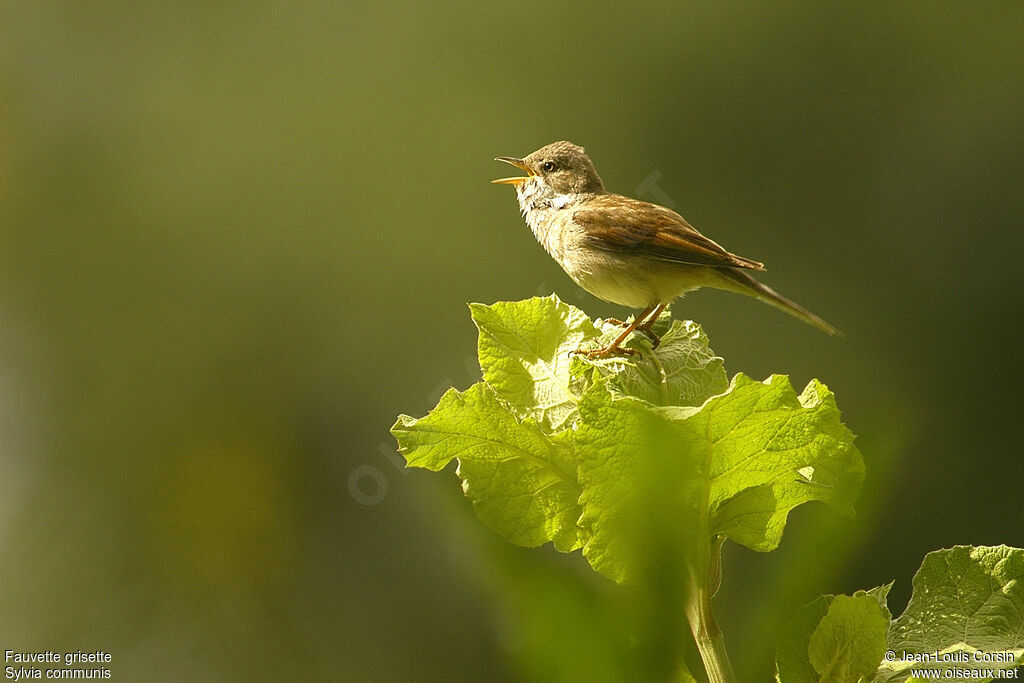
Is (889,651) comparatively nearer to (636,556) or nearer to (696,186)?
(636,556)

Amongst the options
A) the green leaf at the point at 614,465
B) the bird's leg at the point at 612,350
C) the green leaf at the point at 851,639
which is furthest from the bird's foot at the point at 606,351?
the green leaf at the point at 851,639

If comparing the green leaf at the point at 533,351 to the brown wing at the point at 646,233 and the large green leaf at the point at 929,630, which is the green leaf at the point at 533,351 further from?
the brown wing at the point at 646,233

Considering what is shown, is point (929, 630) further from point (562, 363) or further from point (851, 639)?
point (562, 363)

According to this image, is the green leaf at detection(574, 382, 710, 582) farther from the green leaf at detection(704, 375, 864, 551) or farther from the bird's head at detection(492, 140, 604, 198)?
the bird's head at detection(492, 140, 604, 198)

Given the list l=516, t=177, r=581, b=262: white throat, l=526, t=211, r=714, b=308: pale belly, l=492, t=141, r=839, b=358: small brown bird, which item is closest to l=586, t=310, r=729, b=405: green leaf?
l=492, t=141, r=839, b=358: small brown bird

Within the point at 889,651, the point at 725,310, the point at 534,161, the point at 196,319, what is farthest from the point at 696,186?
the point at 889,651

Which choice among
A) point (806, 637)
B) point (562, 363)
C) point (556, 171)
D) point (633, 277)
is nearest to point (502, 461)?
point (562, 363)
